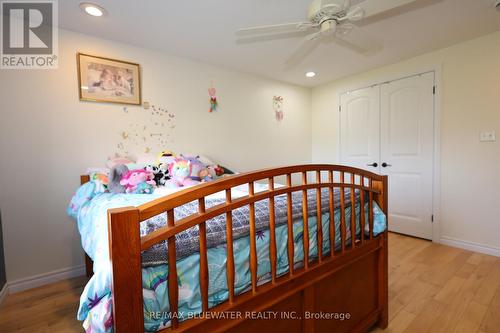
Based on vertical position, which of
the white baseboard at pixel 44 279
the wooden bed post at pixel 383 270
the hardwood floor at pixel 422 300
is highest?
the wooden bed post at pixel 383 270

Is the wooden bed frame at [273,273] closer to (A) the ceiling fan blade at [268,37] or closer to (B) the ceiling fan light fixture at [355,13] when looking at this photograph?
(B) the ceiling fan light fixture at [355,13]

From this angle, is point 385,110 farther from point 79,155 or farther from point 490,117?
point 79,155

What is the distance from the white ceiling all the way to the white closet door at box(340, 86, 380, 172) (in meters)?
0.54

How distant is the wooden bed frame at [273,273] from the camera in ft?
1.96

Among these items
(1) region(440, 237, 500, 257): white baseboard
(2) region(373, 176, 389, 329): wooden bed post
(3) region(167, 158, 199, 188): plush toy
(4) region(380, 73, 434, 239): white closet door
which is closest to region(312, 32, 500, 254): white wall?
(1) region(440, 237, 500, 257): white baseboard

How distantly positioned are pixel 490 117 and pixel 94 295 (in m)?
3.25

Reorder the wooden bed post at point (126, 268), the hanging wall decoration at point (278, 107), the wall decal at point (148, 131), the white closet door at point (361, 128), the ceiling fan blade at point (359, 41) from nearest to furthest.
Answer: the wooden bed post at point (126, 268), the ceiling fan blade at point (359, 41), the wall decal at point (148, 131), the white closet door at point (361, 128), the hanging wall decoration at point (278, 107)

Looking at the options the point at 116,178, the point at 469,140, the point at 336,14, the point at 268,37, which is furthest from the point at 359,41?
the point at 116,178

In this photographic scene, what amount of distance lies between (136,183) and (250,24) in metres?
1.55

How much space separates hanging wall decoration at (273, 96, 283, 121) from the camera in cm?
336

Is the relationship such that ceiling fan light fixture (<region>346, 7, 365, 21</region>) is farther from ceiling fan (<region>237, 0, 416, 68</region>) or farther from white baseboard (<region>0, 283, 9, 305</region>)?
white baseboard (<region>0, 283, 9, 305</region>)

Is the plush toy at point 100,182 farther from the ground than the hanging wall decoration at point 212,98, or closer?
closer

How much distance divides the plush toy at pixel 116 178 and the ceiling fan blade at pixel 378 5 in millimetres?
1863

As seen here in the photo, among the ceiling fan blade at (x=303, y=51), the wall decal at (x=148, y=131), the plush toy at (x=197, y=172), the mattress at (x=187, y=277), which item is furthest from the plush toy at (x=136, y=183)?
the ceiling fan blade at (x=303, y=51)
